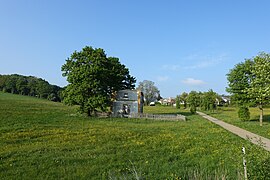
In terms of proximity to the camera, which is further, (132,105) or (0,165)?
(132,105)

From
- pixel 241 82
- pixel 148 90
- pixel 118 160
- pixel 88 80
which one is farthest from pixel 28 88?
pixel 118 160

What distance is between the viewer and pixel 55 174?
7.88 metres

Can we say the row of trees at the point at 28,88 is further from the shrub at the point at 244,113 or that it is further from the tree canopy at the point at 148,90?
the shrub at the point at 244,113

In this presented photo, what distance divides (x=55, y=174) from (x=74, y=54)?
28.2 metres

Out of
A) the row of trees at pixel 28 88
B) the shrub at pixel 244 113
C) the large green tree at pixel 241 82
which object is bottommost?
→ the shrub at pixel 244 113

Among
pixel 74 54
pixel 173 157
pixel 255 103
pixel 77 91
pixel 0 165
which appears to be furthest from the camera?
pixel 74 54

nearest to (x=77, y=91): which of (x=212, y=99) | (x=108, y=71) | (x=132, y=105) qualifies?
(x=108, y=71)

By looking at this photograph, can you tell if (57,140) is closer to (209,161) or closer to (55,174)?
(55,174)

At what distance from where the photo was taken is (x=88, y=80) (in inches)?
1270

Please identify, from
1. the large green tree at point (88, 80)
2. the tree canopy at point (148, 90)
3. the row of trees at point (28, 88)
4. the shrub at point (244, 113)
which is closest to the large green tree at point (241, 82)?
the shrub at point (244, 113)

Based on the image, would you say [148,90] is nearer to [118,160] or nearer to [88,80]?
[88,80]

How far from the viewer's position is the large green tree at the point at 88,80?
31.9 m

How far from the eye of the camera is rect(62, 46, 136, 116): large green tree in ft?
105

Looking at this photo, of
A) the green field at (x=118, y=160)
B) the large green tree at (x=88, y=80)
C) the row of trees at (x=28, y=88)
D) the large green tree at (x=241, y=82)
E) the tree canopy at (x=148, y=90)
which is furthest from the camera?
the tree canopy at (x=148, y=90)
